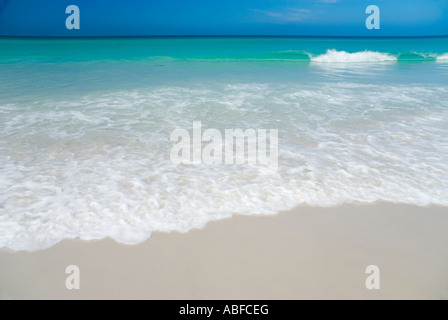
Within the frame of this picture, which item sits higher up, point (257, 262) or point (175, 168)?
point (175, 168)

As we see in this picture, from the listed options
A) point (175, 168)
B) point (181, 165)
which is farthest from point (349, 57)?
point (175, 168)

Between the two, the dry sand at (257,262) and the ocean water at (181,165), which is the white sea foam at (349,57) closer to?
the ocean water at (181,165)

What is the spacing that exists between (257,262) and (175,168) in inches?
67.1

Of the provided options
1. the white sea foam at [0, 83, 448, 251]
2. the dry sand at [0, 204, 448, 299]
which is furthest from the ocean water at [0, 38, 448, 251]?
the dry sand at [0, 204, 448, 299]

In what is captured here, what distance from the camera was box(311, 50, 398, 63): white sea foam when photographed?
20.4 metres

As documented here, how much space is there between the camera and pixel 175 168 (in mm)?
3514

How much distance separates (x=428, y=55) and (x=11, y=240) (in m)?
29.2

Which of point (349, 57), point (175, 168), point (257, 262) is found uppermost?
point (349, 57)

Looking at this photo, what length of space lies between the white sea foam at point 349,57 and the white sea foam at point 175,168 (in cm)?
1532

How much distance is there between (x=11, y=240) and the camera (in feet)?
7.62

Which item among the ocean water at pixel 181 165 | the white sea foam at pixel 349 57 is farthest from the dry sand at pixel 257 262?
the white sea foam at pixel 349 57

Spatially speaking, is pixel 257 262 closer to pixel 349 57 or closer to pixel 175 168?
pixel 175 168
